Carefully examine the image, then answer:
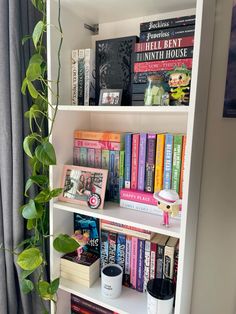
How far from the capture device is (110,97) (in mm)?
884

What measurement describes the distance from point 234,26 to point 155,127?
44 cm

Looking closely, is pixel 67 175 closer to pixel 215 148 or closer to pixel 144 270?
pixel 144 270

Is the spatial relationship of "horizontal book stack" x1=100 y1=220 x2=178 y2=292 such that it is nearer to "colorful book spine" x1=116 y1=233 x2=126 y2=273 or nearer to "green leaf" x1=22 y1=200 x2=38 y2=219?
"colorful book spine" x1=116 y1=233 x2=126 y2=273

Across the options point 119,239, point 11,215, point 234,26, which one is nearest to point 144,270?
point 119,239

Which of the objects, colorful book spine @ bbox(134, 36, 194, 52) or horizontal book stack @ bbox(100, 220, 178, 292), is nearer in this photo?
colorful book spine @ bbox(134, 36, 194, 52)

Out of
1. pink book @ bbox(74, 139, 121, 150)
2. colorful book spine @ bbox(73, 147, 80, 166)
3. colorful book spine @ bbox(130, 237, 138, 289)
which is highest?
pink book @ bbox(74, 139, 121, 150)

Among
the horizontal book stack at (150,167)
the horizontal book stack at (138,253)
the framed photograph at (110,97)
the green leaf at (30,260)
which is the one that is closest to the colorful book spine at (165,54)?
the framed photograph at (110,97)

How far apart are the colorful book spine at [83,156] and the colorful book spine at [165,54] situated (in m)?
0.40

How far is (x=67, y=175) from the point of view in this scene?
0.99 m

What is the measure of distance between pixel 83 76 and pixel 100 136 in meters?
0.24

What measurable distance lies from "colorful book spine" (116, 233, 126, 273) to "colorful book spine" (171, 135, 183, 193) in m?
0.30

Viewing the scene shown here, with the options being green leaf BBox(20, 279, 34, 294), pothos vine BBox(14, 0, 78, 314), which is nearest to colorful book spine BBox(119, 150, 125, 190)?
pothos vine BBox(14, 0, 78, 314)

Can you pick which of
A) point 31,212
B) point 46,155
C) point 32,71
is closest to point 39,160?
point 46,155

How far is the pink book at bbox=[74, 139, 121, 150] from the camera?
3.10ft
